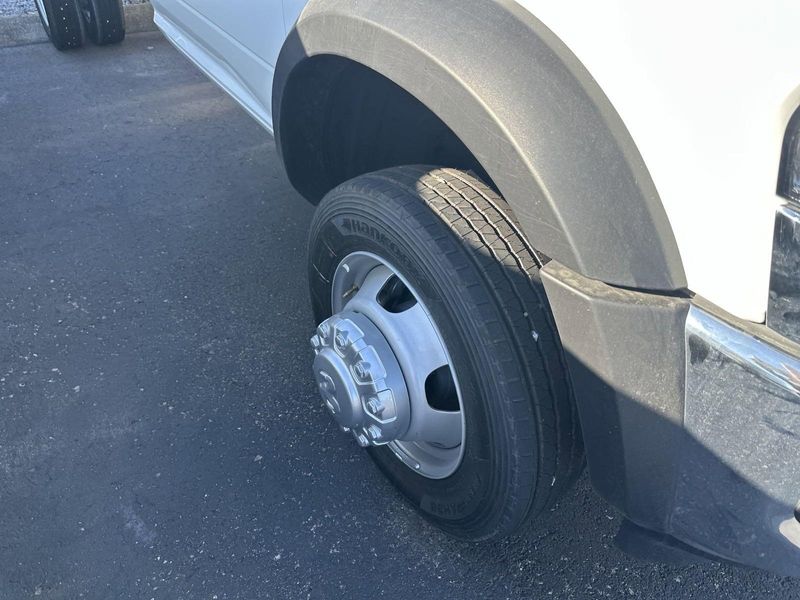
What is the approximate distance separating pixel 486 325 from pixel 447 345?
140mm

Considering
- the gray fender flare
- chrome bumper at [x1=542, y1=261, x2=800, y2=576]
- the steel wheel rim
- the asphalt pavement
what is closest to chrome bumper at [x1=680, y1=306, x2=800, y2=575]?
chrome bumper at [x1=542, y1=261, x2=800, y2=576]

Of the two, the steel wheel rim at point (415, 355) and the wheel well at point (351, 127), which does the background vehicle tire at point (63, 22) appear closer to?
the wheel well at point (351, 127)

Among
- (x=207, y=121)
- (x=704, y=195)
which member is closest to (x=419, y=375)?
(x=704, y=195)

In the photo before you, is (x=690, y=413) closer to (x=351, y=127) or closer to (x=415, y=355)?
(x=415, y=355)

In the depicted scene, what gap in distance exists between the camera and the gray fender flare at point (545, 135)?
117cm

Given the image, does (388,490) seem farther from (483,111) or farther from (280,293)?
(483,111)

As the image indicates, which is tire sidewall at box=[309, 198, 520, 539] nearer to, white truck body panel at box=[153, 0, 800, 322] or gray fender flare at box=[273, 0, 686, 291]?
gray fender flare at box=[273, 0, 686, 291]

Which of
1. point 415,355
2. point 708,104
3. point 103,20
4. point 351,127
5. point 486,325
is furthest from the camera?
point 103,20

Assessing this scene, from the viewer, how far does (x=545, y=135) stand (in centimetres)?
121

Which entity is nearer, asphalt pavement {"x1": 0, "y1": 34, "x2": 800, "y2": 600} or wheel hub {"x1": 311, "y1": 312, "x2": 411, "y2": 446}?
wheel hub {"x1": 311, "y1": 312, "x2": 411, "y2": 446}

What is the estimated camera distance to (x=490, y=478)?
1563mm

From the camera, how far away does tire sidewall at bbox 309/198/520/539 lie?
1460 millimetres

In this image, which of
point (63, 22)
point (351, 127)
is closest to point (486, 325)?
point (351, 127)

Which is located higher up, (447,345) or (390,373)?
(447,345)
